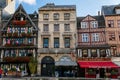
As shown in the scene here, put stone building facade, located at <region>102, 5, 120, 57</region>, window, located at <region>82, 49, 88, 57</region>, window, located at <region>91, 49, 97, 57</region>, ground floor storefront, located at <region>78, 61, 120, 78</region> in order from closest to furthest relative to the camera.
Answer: ground floor storefront, located at <region>78, 61, 120, 78</region>, window, located at <region>91, 49, 97, 57</region>, window, located at <region>82, 49, 88, 57</region>, stone building facade, located at <region>102, 5, 120, 57</region>

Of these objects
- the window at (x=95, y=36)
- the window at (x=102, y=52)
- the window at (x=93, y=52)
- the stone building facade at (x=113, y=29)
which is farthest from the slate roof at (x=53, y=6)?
the window at (x=102, y=52)

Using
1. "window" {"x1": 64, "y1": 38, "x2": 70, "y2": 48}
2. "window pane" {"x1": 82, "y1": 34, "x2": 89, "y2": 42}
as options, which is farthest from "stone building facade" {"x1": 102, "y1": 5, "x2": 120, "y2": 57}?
"window" {"x1": 64, "y1": 38, "x2": 70, "y2": 48}

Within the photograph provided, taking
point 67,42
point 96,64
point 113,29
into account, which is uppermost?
point 113,29

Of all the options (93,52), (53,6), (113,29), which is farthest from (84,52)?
(53,6)

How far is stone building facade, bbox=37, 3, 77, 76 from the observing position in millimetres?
42156

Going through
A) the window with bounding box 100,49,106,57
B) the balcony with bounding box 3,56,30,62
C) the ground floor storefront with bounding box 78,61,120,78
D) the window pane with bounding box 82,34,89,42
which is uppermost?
the window pane with bounding box 82,34,89,42

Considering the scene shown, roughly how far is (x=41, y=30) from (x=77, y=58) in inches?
321

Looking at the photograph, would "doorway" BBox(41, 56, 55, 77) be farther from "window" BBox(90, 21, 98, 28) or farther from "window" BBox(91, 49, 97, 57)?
"window" BBox(90, 21, 98, 28)

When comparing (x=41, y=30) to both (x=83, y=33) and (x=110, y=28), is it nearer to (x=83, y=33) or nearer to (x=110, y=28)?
(x=83, y=33)

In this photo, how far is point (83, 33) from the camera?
44156mm

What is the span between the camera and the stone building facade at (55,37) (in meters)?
42.2

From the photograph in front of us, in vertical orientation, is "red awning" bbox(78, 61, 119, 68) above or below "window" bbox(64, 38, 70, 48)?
below

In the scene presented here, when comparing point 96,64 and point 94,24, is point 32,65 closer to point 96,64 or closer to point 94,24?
point 96,64

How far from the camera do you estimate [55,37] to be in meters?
43.2
